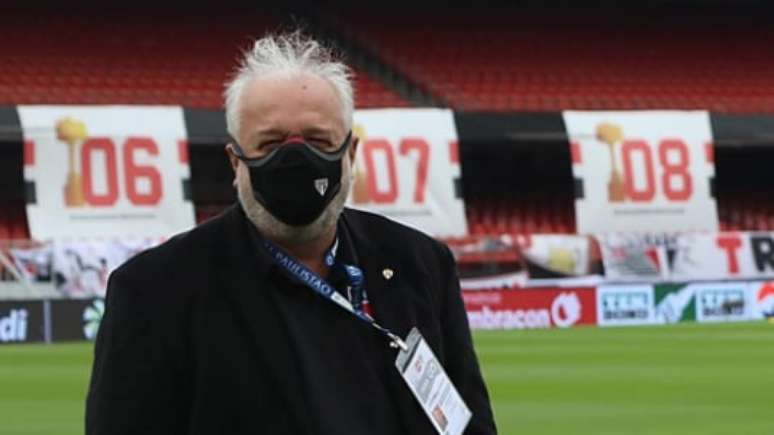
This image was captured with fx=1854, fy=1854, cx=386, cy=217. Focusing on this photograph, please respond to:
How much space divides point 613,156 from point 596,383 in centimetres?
1558

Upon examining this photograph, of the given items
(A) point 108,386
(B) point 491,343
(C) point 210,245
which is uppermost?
(C) point 210,245

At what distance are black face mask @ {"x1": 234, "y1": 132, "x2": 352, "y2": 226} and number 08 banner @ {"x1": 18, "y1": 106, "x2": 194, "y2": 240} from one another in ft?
77.0

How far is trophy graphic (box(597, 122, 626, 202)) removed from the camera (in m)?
30.6

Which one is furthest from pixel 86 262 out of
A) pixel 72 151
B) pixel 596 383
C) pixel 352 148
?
pixel 352 148

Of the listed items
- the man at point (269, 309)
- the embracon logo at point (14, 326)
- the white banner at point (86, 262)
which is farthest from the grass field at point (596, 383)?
the man at point (269, 309)

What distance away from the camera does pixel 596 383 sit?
15375 mm

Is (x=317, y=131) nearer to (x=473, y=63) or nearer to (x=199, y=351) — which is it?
(x=199, y=351)

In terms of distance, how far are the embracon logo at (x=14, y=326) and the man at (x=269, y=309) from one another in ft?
67.5

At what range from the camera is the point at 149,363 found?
367 centimetres

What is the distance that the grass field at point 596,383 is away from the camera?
11867 millimetres

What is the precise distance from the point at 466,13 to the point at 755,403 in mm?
24705

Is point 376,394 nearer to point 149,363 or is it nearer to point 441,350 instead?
point 441,350

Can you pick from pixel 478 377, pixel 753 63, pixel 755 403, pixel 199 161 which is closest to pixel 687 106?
pixel 753 63

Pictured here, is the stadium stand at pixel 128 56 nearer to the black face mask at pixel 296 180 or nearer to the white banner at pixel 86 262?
the white banner at pixel 86 262
